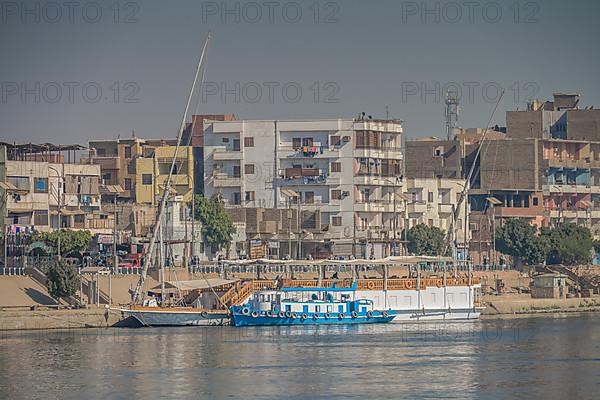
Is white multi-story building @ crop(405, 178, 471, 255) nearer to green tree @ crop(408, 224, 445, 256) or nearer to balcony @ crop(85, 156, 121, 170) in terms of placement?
green tree @ crop(408, 224, 445, 256)

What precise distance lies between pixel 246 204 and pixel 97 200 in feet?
47.7

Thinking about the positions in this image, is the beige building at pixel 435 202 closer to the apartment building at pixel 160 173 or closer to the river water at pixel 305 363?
the apartment building at pixel 160 173

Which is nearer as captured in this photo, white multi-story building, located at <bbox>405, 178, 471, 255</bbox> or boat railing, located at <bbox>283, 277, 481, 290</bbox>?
boat railing, located at <bbox>283, 277, 481, 290</bbox>

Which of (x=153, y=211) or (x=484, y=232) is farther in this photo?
(x=484, y=232)

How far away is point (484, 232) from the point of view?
136250mm

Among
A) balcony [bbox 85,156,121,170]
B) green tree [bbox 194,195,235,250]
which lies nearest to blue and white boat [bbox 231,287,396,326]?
green tree [bbox 194,195,235,250]

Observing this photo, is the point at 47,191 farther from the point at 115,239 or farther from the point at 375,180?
the point at 375,180

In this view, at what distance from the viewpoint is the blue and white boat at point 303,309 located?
289ft

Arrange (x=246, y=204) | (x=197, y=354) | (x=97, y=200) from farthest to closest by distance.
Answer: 1. (x=246, y=204)
2. (x=97, y=200)
3. (x=197, y=354)

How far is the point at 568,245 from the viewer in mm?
129500

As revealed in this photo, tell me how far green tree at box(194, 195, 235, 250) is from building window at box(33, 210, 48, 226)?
12114 millimetres

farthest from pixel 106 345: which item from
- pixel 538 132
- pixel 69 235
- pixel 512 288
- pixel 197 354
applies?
pixel 538 132

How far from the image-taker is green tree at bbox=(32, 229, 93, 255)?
10212 centimetres

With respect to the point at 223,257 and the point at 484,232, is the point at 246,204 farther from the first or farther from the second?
the point at 484,232
